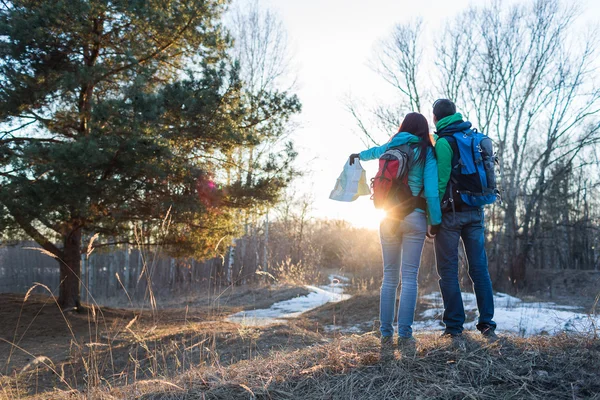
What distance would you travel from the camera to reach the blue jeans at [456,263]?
3.33 metres

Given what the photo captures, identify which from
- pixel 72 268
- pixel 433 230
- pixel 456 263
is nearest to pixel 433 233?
pixel 433 230

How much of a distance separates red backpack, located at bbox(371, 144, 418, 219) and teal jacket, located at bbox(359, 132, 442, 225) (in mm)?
36

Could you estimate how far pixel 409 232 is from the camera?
A: 325 cm

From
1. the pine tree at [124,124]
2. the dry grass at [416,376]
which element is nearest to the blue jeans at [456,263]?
the dry grass at [416,376]

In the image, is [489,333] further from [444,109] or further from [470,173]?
[444,109]

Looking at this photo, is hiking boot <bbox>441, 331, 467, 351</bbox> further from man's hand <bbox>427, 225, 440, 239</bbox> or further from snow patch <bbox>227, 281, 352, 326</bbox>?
snow patch <bbox>227, 281, 352, 326</bbox>

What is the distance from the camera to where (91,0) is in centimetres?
716

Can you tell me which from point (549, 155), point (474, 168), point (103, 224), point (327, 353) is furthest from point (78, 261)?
point (549, 155)

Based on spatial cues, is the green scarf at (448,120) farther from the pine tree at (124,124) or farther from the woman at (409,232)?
the pine tree at (124,124)

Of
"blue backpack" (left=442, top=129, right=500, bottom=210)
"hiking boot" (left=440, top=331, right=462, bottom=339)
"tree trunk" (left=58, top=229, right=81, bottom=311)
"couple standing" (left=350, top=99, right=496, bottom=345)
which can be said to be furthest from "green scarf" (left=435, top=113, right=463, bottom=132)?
"tree trunk" (left=58, top=229, right=81, bottom=311)

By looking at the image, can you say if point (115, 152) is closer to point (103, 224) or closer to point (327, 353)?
point (103, 224)

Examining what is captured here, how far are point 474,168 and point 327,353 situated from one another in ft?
5.44

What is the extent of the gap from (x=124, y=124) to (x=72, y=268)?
11.3ft

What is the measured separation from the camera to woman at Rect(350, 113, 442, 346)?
3.22m
